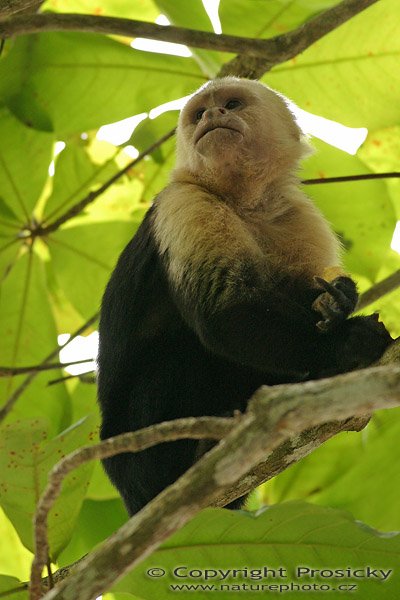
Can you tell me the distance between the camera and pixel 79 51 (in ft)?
12.9

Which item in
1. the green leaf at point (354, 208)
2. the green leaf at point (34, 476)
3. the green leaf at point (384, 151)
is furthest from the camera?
the green leaf at point (384, 151)

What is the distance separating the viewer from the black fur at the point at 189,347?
314cm

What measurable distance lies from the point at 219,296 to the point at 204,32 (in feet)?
3.49

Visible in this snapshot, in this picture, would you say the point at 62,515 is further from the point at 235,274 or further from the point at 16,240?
the point at 16,240

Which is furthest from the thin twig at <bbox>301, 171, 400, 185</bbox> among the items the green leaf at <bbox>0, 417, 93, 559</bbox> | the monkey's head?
the green leaf at <bbox>0, 417, 93, 559</bbox>

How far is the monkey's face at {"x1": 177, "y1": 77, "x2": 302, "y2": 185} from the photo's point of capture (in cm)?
384

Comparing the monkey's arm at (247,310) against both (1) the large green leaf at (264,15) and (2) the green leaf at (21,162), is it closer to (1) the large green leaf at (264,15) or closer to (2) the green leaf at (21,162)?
(2) the green leaf at (21,162)

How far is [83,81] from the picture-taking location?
12.9ft

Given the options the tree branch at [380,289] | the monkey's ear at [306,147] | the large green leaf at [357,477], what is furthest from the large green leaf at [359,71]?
the large green leaf at [357,477]

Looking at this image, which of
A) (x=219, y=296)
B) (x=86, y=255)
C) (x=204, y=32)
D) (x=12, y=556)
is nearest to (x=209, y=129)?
(x=204, y=32)

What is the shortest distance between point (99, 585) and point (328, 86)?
285cm

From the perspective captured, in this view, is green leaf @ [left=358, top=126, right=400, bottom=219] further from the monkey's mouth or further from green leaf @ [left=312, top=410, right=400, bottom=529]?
green leaf @ [left=312, top=410, right=400, bottom=529]

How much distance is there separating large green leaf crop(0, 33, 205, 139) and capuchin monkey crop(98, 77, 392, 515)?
271 mm

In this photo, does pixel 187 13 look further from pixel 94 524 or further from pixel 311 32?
pixel 94 524
